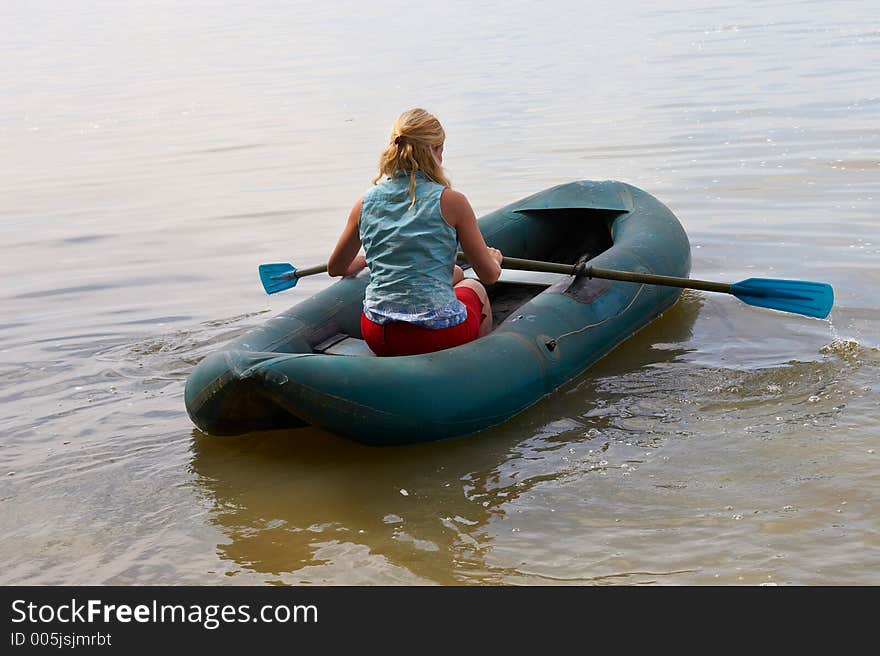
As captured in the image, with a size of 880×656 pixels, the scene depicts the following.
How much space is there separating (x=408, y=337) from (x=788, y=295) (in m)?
1.71

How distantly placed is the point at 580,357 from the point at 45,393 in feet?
7.49

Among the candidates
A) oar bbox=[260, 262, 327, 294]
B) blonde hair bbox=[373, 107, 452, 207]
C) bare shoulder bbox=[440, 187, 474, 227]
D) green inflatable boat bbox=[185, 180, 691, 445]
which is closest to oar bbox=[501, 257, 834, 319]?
green inflatable boat bbox=[185, 180, 691, 445]

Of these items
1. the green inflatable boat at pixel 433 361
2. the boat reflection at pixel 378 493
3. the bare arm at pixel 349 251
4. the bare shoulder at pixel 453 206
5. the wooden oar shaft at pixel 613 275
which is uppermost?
the bare shoulder at pixel 453 206

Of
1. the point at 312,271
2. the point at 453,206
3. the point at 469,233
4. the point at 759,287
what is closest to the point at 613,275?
the point at 759,287

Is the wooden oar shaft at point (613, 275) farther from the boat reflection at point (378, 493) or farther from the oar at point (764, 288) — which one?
the boat reflection at point (378, 493)

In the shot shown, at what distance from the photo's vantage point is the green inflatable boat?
12.7 feet

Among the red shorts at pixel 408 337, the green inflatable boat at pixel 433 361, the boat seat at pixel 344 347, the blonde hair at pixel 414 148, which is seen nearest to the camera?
the green inflatable boat at pixel 433 361

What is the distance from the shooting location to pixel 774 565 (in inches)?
123

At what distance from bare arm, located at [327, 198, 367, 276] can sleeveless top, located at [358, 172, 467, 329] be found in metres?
0.12

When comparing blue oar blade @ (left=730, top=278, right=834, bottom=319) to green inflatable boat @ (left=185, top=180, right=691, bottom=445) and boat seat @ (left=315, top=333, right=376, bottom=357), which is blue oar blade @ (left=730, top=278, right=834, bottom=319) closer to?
green inflatable boat @ (left=185, top=180, right=691, bottom=445)

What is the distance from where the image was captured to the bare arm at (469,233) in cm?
405

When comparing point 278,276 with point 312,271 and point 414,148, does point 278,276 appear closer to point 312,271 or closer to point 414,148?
point 312,271

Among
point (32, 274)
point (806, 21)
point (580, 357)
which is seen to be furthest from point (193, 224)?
point (806, 21)

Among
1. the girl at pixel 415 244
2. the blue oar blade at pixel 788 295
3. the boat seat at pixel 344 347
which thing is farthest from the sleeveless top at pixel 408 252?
the blue oar blade at pixel 788 295
